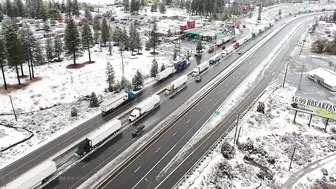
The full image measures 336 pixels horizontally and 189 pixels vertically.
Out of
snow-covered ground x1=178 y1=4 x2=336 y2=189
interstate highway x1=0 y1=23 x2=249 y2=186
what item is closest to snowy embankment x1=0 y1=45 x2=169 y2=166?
interstate highway x1=0 y1=23 x2=249 y2=186

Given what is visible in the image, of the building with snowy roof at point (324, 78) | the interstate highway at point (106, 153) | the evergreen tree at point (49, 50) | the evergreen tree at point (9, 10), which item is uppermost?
the evergreen tree at point (9, 10)

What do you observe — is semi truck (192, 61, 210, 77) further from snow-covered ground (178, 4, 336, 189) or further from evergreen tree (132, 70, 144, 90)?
snow-covered ground (178, 4, 336, 189)

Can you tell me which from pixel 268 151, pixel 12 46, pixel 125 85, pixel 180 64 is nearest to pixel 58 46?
pixel 12 46

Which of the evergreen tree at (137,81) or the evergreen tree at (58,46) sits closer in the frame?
the evergreen tree at (137,81)

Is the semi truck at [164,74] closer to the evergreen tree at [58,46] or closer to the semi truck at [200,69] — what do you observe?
the semi truck at [200,69]

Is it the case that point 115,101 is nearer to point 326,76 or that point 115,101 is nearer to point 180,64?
point 180,64

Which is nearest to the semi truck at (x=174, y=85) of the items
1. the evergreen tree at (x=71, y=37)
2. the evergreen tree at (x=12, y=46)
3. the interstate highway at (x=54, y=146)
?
the interstate highway at (x=54, y=146)

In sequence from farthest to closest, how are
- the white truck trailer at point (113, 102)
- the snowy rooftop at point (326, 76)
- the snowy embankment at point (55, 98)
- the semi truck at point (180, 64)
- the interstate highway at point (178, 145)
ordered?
the semi truck at point (180, 64), the snowy rooftop at point (326, 76), the white truck trailer at point (113, 102), the snowy embankment at point (55, 98), the interstate highway at point (178, 145)
